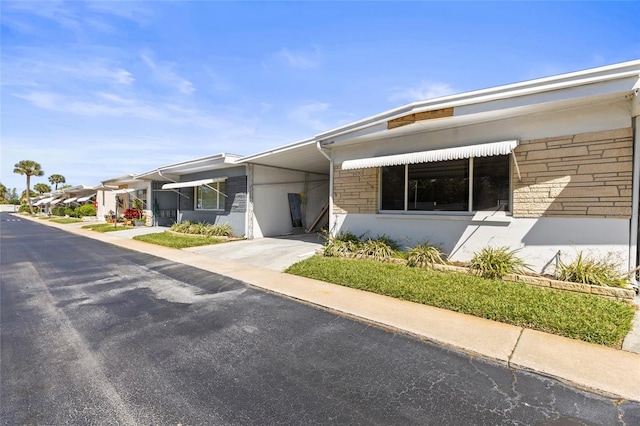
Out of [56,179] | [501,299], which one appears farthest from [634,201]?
[56,179]

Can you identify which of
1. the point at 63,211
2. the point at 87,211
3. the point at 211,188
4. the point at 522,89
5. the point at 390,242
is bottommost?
the point at 390,242

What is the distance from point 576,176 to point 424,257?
3.18 metres

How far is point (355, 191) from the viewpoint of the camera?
356 inches

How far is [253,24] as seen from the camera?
9.00m

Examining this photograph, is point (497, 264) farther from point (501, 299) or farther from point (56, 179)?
point (56, 179)

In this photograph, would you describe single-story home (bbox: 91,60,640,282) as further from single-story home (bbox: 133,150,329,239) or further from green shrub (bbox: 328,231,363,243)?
single-story home (bbox: 133,150,329,239)

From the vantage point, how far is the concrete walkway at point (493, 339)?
2.98 metres

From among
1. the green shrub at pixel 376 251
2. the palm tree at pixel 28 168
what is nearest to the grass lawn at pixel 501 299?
the green shrub at pixel 376 251

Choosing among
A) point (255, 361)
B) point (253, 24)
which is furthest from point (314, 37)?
point (255, 361)

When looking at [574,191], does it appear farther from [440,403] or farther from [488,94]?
[440,403]

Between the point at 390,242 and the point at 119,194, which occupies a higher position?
the point at 119,194

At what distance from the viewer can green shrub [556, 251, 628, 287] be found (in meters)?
4.97

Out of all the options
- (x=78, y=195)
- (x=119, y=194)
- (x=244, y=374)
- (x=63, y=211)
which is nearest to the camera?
(x=244, y=374)

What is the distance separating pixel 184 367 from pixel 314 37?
8.95 meters
